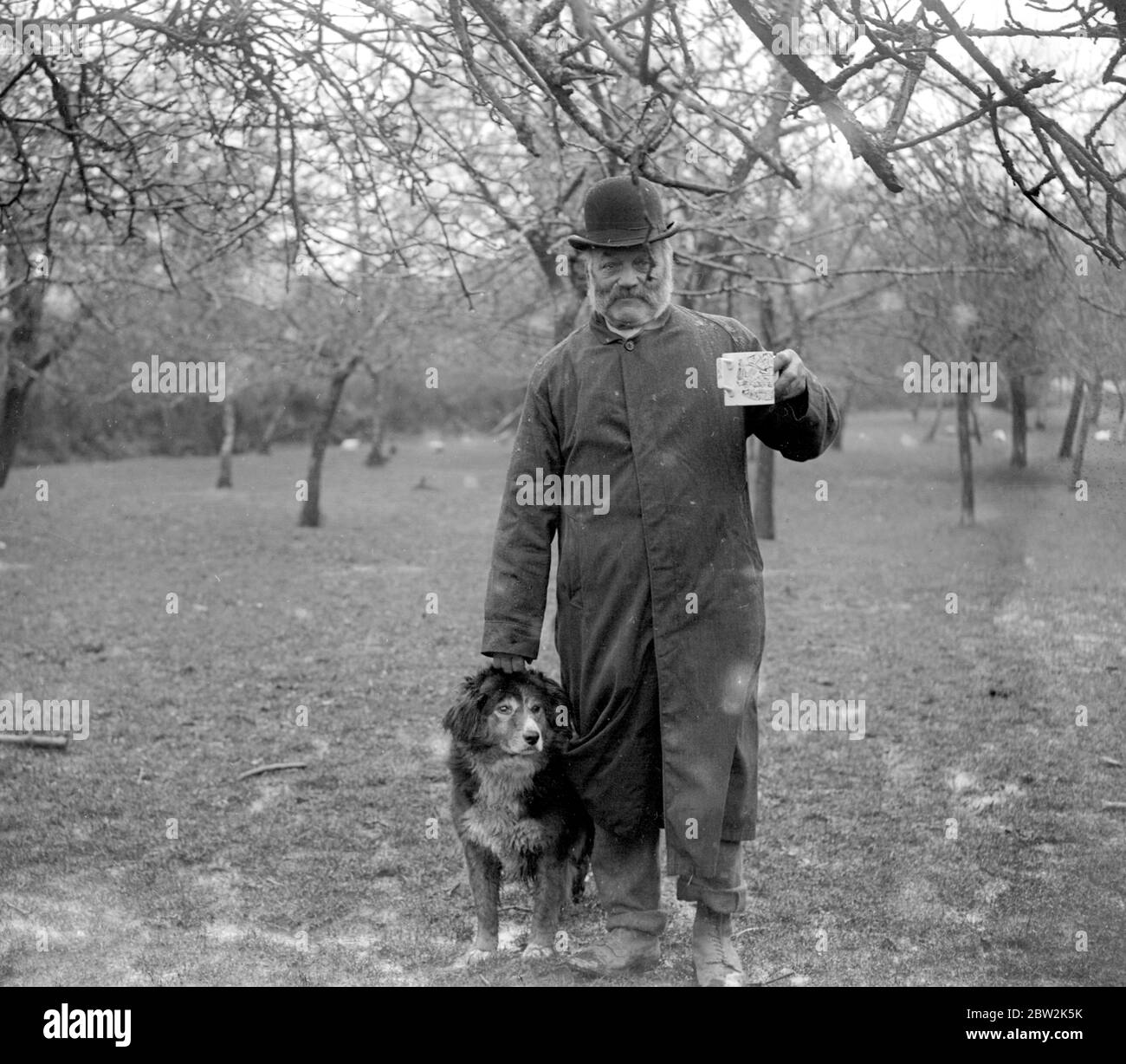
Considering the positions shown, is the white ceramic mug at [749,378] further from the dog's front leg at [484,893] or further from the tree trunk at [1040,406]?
the tree trunk at [1040,406]

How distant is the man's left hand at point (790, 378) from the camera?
3.96m

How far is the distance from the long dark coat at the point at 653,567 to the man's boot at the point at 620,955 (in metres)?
0.39

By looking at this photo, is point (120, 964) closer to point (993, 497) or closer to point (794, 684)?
point (794, 684)

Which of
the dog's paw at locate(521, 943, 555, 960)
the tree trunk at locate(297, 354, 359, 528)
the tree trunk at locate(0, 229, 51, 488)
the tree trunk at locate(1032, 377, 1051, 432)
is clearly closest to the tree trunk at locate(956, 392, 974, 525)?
the tree trunk at locate(1032, 377, 1051, 432)

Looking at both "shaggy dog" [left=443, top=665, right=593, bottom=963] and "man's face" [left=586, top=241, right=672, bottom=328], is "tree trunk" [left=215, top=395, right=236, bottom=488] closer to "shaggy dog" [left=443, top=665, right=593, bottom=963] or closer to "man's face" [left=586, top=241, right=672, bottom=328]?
"shaggy dog" [left=443, top=665, right=593, bottom=963]

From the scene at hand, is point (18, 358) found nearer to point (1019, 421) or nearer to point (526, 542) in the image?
point (1019, 421)

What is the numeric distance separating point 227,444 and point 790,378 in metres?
25.4

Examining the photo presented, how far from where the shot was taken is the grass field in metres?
4.65

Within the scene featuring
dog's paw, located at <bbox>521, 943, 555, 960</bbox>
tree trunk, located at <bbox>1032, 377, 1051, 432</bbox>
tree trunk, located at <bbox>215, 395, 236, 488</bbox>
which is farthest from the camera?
tree trunk, located at <bbox>215, 395, 236, 488</bbox>

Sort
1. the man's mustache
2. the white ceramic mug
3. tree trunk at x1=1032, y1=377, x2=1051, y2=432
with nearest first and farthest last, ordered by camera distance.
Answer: the white ceramic mug < the man's mustache < tree trunk at x1=1032, y1=377, x2=1051, y2=432

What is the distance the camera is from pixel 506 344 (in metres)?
19.2

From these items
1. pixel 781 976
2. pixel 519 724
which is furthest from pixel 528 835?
pixel 781 976

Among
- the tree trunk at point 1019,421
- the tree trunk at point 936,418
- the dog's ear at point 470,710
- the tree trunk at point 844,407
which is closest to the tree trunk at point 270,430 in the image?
the tree trunk at point 844,407

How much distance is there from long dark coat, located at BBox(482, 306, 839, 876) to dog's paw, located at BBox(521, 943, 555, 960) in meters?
0.58
